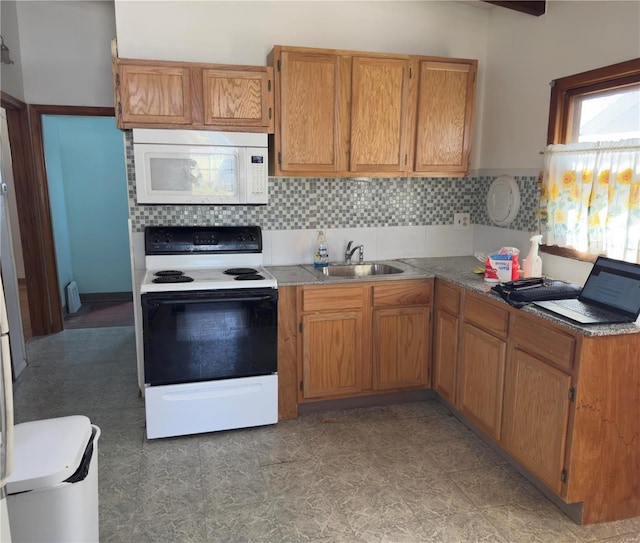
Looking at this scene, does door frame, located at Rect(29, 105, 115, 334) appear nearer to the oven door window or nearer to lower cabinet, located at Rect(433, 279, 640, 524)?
the oven door window

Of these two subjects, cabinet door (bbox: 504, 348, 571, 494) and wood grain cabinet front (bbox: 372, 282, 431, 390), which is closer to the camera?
cabinet door (bbox: 504, 348, 571, 494)

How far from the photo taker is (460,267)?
10.5 feet

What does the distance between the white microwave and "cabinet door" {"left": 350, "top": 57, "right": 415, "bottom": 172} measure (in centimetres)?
58

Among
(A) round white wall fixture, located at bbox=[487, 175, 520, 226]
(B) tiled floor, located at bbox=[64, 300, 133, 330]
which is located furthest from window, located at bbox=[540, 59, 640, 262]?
(B) tiled floor, located at bbox=[64, 300, 133, 330]

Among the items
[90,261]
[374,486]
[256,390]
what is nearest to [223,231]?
[256,390]

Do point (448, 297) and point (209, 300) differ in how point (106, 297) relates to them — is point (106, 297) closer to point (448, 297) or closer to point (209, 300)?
point (209, 300)

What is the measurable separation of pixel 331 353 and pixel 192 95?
1.66 meters

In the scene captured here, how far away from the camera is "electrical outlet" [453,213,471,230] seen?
3585 mm

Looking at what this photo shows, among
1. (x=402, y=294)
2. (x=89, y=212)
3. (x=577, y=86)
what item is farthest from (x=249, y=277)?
(x=89, y=212)

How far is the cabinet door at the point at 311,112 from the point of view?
9.32 feet

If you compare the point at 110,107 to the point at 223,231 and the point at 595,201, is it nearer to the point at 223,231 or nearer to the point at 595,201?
the point at 223,231

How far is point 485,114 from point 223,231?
6.47ft

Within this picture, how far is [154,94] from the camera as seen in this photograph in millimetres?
2684

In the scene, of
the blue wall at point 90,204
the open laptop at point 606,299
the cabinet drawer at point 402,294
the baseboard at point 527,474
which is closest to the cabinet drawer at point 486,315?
the open laptop at point 606,299
